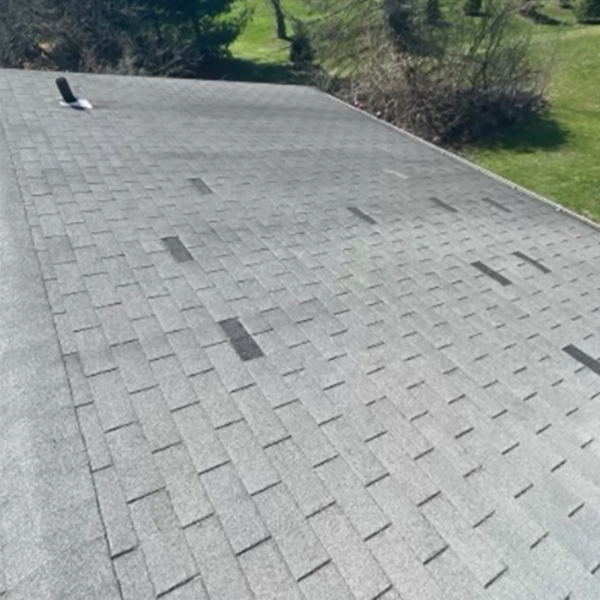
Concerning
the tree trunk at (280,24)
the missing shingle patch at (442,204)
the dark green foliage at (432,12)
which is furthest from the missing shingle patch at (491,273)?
the tree trunk at (280,24)

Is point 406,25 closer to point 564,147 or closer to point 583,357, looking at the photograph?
point 564,147

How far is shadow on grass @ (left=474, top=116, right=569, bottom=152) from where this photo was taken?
76.0ft

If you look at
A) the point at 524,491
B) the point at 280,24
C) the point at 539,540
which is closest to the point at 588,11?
the point at 280,24

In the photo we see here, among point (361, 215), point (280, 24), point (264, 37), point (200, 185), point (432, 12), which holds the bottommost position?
point (264, 37)

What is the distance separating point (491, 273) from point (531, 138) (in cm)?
2035

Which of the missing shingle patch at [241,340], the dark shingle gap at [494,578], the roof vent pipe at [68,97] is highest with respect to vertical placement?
the roof vent pipe at [68,97]

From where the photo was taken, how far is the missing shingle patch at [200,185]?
7864 mm

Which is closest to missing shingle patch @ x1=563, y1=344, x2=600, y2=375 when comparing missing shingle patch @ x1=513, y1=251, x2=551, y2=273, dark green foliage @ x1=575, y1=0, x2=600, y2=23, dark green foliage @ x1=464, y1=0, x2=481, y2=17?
missing shingle patch @ x1=513, y1=251, x2=551, y2=273

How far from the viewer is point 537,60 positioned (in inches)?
1054

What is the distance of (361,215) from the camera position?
26.4 ft

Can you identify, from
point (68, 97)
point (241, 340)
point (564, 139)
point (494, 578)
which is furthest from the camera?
point (564, 139)

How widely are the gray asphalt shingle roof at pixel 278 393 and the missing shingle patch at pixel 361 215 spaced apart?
0.13ft

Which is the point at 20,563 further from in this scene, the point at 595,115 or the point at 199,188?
the point at 595,115

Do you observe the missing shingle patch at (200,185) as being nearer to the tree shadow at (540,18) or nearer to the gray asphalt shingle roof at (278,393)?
the gray asphalt shingle roof at (278,393)
